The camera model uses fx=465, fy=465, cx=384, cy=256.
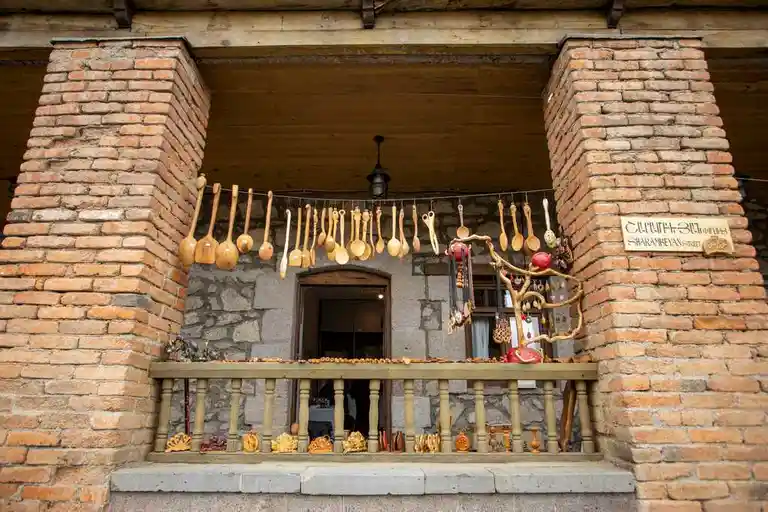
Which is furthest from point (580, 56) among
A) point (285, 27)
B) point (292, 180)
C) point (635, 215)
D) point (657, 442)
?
point (292, 180)

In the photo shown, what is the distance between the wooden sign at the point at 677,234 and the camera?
2711 mm

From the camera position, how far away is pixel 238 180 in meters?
5.41

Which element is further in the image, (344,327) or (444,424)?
(344,327)

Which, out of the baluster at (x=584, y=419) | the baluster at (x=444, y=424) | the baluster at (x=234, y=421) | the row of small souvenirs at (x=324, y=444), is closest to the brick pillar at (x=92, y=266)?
the row of small souvenirs at (x=324, y=444)

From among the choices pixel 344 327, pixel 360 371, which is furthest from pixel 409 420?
pixel 344 327

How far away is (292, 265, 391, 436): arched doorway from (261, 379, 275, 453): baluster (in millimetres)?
2330

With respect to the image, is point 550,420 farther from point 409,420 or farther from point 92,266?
point 92,266

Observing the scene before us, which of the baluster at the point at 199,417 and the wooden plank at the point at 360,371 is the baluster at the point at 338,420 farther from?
the baluster at the point at 199,417

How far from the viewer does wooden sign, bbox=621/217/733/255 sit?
2711 mm

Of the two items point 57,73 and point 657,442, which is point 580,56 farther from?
point 57,73

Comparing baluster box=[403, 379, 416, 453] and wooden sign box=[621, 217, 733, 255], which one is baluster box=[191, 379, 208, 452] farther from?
wooden sign box=[621, 217, 733, 255]

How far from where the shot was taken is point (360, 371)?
111 inches

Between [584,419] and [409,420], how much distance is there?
3.43 feet

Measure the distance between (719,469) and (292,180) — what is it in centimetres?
455
